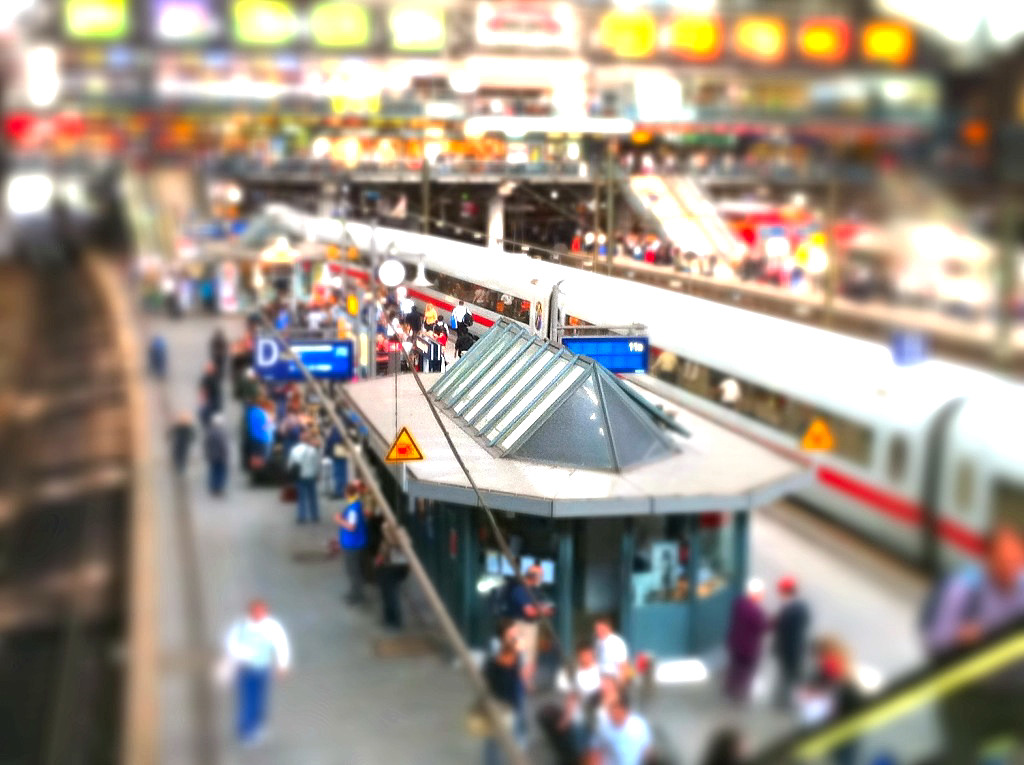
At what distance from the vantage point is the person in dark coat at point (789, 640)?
7.01 feet

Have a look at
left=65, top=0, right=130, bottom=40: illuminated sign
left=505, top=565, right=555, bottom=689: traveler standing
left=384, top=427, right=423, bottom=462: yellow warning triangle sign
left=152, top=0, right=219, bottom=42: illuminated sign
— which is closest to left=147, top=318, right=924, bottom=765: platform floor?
left=505, top=565, right=555, bottom=689: traveler standing

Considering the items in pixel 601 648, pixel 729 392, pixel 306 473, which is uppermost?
pixel 729 392

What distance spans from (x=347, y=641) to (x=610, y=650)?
190 cm

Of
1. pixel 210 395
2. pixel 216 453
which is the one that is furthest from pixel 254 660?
pixel 210 395

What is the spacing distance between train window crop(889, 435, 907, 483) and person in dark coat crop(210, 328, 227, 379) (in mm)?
7068

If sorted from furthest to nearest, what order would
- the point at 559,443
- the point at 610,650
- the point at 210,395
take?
1. the point at 210,395
2. the point at 559,443
3. the point at 610,650

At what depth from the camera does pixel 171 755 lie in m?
3.54

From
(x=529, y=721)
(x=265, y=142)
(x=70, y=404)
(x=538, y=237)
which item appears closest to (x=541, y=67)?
(x=538, y=237)

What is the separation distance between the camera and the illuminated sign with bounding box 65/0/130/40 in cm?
261

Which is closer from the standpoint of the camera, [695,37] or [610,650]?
[695,37]

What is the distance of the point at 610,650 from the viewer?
283 cm

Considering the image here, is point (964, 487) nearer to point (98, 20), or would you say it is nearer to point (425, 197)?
point (98, 20)

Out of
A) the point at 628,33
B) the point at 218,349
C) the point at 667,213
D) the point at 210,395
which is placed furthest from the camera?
the point at 218,349

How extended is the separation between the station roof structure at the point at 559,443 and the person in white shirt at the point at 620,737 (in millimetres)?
463
